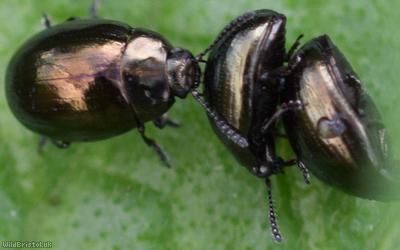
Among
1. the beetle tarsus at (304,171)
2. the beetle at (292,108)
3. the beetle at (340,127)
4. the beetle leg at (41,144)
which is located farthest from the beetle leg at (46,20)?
the beetle tarsus at (304,171)

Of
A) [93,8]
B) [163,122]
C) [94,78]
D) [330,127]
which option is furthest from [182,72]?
[330,127]

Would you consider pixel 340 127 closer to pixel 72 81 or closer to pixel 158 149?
pixel 158 149

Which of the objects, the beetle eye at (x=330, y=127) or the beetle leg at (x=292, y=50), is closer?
the beetle eye at (x=330, y=127)

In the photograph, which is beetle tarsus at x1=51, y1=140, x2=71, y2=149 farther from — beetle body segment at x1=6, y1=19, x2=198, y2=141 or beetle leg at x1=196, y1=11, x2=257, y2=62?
beetle leg at x1=196, y1=11, x2=257, y2=62

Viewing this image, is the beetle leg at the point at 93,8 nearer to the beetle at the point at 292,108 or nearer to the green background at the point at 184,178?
the green background at the point at 184,178

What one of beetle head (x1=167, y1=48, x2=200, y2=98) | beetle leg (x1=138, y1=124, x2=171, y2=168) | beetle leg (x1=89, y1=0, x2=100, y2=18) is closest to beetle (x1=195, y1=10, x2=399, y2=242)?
beetle head (x1=167, y1=48, x2=200, y2=98)

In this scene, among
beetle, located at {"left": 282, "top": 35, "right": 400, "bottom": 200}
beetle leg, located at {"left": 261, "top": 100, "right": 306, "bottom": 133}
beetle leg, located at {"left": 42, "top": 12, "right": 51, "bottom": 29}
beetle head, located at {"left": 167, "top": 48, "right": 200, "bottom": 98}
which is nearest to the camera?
beetle, located at {"left": 282, "top": 35, "right": 400, "bottom": 200}
